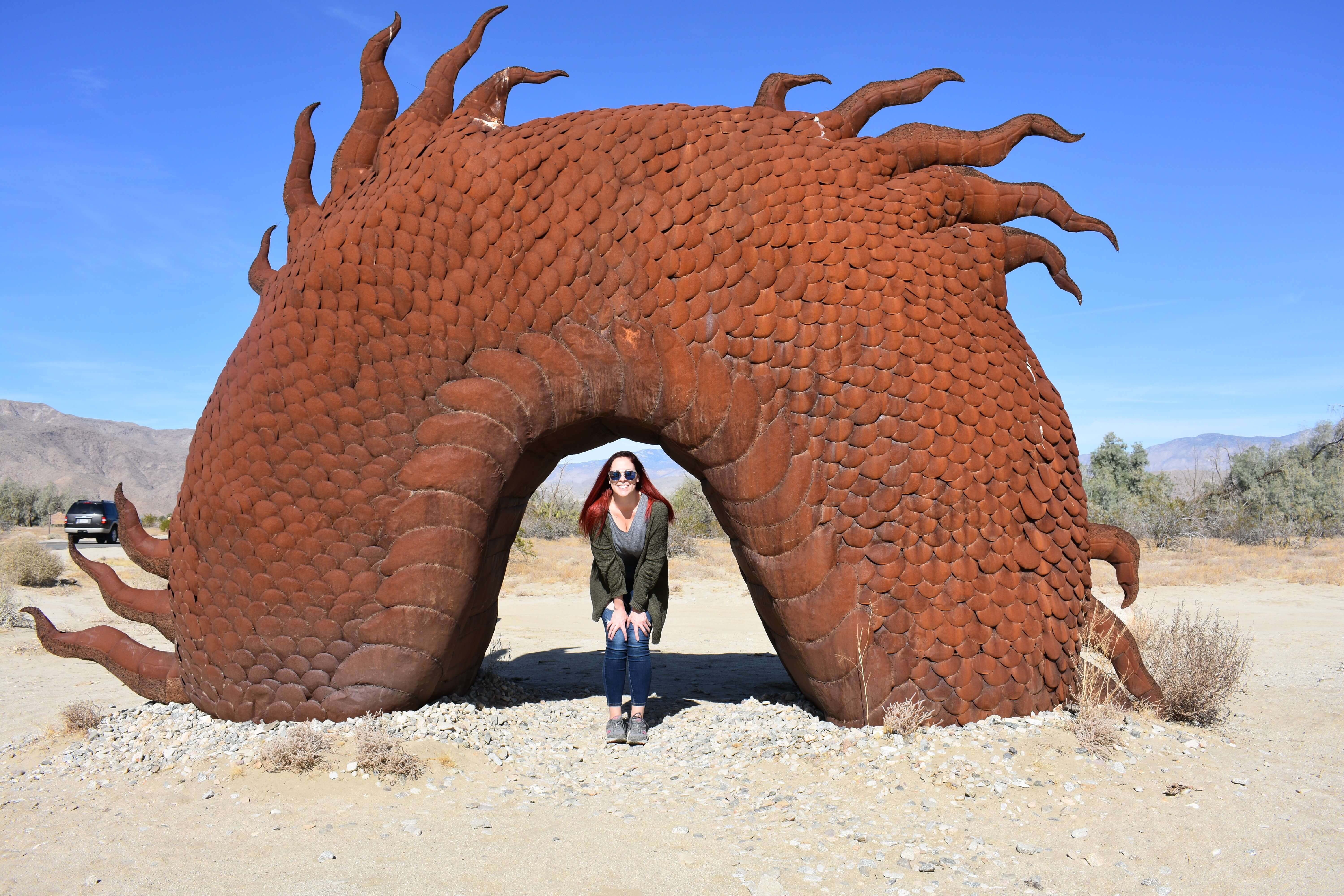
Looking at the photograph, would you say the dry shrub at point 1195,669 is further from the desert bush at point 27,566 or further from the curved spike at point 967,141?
the desert bush at point 27,566

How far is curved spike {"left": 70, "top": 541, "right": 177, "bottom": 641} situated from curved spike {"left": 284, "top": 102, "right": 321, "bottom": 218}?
2.57 m

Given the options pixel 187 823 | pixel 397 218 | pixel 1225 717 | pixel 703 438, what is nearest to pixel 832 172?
pixel 703 438

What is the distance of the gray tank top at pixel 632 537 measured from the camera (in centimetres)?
518

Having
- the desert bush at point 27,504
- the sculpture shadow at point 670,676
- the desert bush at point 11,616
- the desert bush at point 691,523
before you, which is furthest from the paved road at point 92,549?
the sculpture shadow at point 670,676

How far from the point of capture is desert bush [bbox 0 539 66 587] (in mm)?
14711

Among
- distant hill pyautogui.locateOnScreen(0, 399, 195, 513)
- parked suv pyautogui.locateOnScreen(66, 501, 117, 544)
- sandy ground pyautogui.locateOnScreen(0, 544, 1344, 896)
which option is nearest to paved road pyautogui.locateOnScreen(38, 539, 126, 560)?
parked suv pyautogui.locateOnScreen(66, 501, 117, 544)

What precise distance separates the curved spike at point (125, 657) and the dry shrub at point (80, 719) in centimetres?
24

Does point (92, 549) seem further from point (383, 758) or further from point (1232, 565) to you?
point (1232, 565)

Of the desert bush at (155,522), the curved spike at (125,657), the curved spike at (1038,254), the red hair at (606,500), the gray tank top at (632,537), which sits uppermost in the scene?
the curved spike at (1038,254)

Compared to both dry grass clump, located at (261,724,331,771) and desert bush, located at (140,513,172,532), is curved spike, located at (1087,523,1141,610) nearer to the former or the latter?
dry grass clump, located at (261,724,331,771)

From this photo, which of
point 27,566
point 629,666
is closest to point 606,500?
point 629,666

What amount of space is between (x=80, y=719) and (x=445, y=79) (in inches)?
177

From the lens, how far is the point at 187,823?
12.5 feet

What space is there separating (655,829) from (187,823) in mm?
2149
